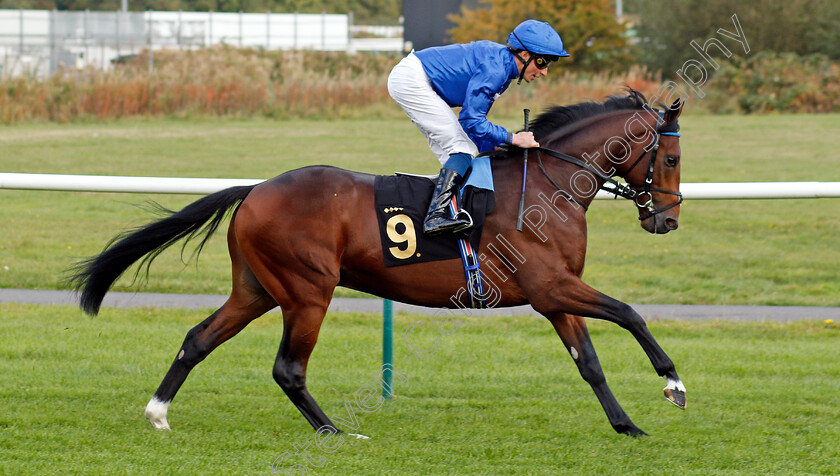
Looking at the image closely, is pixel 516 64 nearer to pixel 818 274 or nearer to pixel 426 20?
pixel 818 274

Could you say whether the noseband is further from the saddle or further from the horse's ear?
the saddle

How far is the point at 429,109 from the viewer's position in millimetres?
4504

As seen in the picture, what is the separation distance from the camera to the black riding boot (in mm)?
4277

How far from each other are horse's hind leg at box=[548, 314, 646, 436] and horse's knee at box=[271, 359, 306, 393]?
118cm

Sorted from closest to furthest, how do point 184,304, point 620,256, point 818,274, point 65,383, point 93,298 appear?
1. point 93,298
2. point 65,383
3. point 184,304
4. point 818,274
5. point 620,256

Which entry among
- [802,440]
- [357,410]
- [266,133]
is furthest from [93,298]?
[266,133]

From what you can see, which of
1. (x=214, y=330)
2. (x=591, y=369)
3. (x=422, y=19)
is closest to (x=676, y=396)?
(x=591, y=369)

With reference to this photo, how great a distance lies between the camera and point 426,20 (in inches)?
748

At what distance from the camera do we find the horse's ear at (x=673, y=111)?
14.4ft

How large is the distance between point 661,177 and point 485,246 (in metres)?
0.90

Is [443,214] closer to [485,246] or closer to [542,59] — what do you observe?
[485,246]

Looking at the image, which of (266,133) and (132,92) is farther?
(132,92)

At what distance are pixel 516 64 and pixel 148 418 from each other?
2371 millimetres

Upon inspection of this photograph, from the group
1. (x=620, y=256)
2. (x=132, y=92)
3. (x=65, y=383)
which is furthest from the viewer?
(x=132, y=92)
